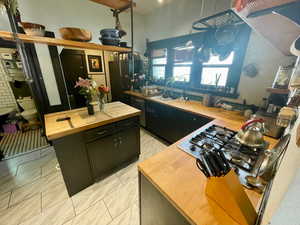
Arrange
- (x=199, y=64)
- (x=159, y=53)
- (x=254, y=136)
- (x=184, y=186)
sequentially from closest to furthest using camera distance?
(x=184, y=186) → (x=254, y=136) → (x=199, y=64) → (x=159, y=53)

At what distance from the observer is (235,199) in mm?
546

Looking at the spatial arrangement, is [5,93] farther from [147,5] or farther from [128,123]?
[147,5]

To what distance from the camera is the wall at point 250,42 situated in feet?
5.82

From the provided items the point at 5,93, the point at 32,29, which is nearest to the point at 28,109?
the point at 5,93

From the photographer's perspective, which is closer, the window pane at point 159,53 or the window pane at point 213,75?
the window pane at point 213,75

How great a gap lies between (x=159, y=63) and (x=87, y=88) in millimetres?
2341

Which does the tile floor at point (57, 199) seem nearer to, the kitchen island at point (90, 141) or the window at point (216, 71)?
the kitchen island at point (90, 141)

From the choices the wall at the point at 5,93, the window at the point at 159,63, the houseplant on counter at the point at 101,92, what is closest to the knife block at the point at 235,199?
the houseplant on counter at the point at 101,92

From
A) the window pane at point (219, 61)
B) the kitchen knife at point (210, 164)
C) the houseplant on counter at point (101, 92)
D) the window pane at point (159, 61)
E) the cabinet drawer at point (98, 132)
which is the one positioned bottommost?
the cabinet drawer at point (98, 132)

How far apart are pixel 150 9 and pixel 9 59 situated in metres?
3.90

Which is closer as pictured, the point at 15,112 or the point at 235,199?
the point at 235,199

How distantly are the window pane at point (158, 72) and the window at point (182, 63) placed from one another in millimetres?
394

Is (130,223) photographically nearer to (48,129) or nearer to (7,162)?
(48,129)

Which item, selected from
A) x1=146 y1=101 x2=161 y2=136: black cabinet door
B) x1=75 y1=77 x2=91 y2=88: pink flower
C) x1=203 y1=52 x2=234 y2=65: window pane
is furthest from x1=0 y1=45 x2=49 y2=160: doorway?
x1=203 y1=52 x2=234 y2=65: window pane
